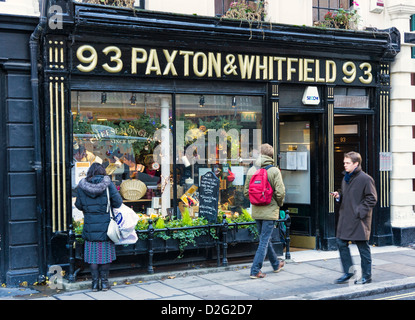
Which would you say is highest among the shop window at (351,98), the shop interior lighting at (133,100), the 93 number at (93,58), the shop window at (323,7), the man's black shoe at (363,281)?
the shop window at (323,7)

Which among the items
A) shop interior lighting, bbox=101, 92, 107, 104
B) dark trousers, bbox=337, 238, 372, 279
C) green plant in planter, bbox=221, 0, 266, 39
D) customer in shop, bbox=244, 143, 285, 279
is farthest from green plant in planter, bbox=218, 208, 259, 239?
green plant in planter, bbox=221, 0, 266, 39

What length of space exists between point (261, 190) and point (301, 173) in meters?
3.60

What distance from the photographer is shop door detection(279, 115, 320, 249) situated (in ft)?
38.4

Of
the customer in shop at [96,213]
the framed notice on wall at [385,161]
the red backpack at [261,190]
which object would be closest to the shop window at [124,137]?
the customer in shop at [96,213]

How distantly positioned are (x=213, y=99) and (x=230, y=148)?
1.02 m

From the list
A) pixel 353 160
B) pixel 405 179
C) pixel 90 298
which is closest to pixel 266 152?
pixel 353 160

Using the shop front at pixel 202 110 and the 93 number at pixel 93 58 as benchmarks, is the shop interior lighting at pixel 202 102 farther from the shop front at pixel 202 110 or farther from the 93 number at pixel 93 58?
the 93 number at pixel 93 58

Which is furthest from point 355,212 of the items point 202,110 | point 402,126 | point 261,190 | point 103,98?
point 402,126

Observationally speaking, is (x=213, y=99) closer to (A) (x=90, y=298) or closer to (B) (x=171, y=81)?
(B) (x=171, y=81)

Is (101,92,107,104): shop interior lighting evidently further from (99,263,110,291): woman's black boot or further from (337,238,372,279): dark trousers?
(337,238,372,279): dark trousers

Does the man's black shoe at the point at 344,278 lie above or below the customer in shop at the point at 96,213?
below

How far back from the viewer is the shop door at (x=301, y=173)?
11.7 metres

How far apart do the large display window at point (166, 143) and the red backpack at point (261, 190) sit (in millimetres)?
1969

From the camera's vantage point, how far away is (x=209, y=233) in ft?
31.6
